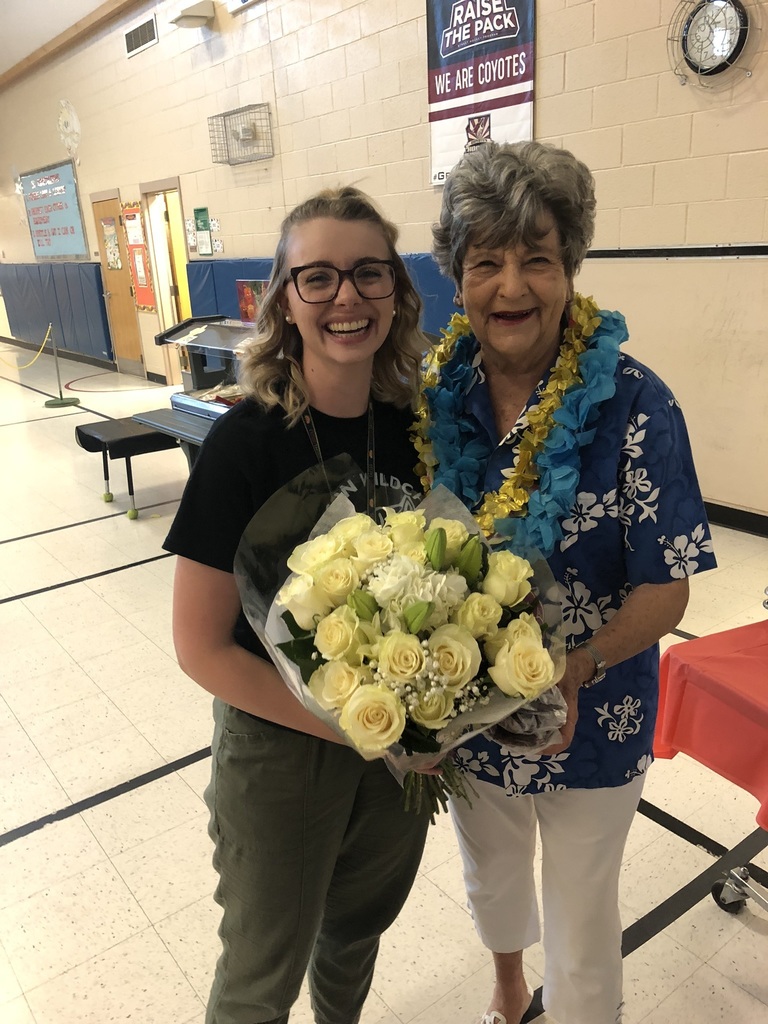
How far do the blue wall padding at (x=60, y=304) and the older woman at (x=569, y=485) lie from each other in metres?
11.1

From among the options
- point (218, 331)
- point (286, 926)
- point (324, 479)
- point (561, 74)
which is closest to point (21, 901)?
point (286, 926)

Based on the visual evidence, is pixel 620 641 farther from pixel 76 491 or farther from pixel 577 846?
pixel 76 491

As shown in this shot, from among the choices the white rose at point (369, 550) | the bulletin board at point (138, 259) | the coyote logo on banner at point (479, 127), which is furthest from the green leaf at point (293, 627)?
the bulletin board at point (138, 259)

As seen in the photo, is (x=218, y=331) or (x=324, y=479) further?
(x=218, y=331)

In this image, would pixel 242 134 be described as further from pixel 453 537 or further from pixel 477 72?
pixel 453 537

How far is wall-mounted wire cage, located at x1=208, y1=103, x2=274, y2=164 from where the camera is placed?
7.09m

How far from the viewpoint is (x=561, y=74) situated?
447 centimetres

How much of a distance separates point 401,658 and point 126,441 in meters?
4.52

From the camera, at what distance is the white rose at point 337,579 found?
0.88 m

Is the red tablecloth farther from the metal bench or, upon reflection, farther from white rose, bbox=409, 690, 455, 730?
the metal bench

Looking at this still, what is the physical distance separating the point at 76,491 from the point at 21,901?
4006 mm

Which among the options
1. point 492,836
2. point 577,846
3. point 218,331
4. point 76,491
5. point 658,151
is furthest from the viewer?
point 76,491

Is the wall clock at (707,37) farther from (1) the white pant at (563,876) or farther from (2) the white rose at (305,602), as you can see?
(2) the white rose at (305,602)

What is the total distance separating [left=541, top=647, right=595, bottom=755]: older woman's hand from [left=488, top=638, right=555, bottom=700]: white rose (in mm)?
220
